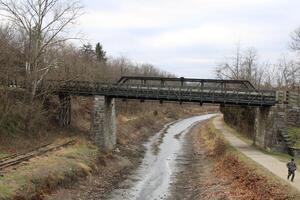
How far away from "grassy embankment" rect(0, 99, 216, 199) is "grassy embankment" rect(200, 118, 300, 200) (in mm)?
8413

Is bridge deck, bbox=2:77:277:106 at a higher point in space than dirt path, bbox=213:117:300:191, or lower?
higher

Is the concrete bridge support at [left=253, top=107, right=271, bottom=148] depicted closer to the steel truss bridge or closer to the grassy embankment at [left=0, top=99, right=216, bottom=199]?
the steel truss bridge

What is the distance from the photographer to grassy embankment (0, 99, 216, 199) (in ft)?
80.3

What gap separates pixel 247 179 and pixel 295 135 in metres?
17.2

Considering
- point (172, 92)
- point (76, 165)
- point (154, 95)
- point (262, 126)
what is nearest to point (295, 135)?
point (262, 126)

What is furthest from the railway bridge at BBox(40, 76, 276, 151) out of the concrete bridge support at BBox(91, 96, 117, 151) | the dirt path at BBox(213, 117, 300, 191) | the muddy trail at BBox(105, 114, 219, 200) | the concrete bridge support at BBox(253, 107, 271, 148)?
the muddy trail at BBox(105, 114, 219, 200)

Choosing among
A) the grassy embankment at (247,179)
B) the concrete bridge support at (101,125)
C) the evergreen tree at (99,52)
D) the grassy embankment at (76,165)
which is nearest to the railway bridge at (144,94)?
the concrete bridge support at (101,125)

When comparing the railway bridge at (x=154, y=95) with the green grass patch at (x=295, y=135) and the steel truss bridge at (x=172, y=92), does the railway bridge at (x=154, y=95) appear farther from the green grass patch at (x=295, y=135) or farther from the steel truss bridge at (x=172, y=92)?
the green grass patch at (x=295, y=135)

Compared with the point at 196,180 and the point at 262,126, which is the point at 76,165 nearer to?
the point at 196,180

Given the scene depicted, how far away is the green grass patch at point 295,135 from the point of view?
140 feet

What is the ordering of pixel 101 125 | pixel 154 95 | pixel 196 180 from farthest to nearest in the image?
1. pixel 101 125
2. pixel 154 95
3. pixel 196 180

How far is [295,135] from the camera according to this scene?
4431 centimetres

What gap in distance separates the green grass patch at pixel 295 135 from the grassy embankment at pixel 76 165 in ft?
50.1

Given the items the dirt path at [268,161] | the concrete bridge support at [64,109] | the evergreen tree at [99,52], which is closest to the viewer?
the dirt path at [268,161]
